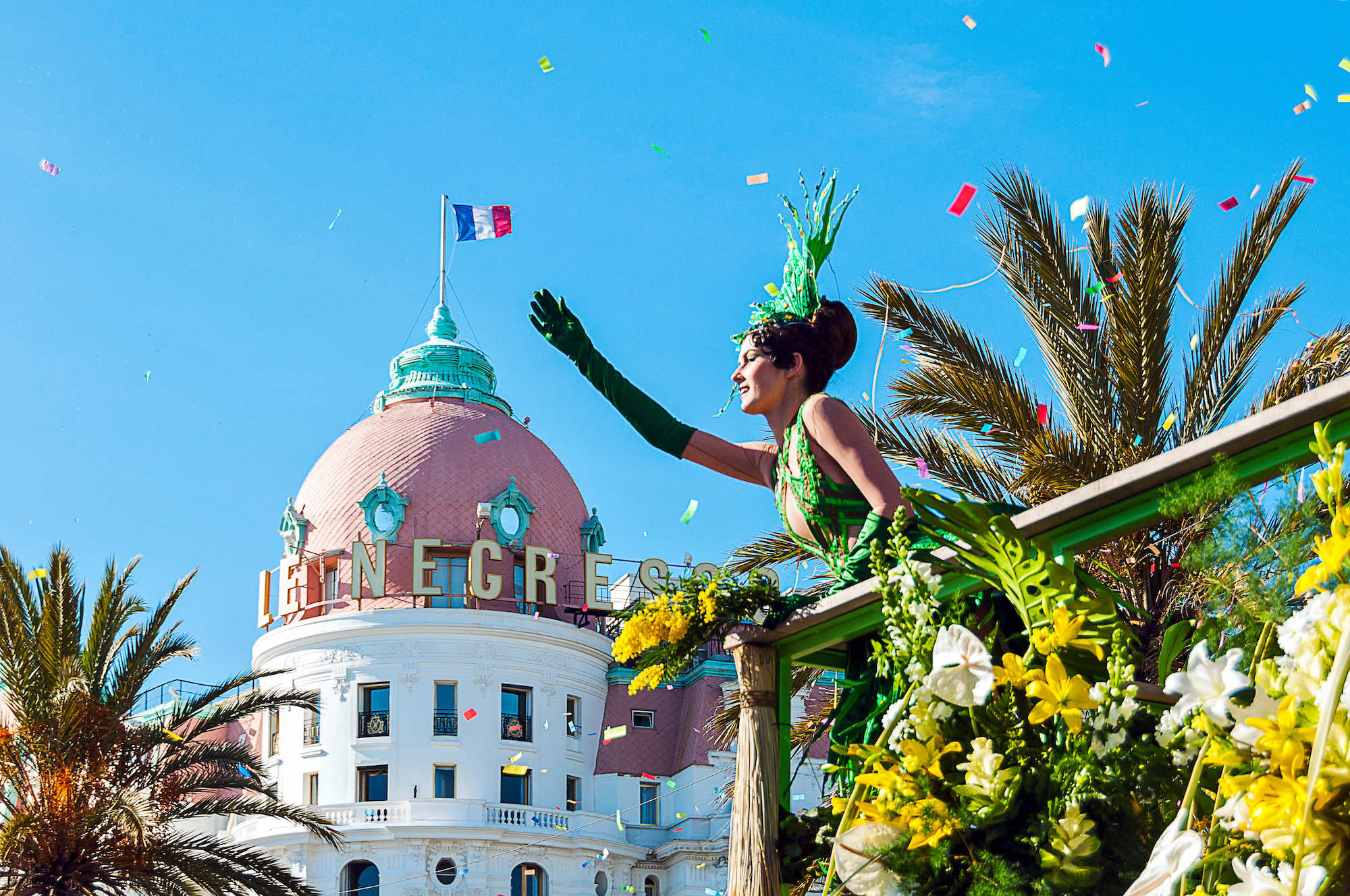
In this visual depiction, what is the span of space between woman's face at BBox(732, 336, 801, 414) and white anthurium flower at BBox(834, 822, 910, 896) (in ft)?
7.89

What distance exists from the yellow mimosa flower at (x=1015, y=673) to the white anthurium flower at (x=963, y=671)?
14 millimetres

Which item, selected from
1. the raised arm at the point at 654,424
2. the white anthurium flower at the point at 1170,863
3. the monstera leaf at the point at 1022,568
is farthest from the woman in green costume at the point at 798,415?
the white anthurium flower at the point at 1170,863

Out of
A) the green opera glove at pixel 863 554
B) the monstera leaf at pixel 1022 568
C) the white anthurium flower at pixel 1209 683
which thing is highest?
the green opera glove at pixel 863 554

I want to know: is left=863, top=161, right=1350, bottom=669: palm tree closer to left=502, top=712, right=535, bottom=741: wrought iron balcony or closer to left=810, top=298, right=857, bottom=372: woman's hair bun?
left=810, top=298, right=857, bottom=372: woman's hair bun

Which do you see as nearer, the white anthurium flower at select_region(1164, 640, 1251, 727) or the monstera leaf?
the white anthurium flower at select_region(1164, 640, 1251, 727)

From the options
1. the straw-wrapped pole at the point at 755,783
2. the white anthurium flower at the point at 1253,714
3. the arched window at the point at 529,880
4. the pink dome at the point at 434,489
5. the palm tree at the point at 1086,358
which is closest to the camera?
the white anthurium flower at the point at 1253,714

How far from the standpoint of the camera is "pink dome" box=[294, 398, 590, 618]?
125 feet

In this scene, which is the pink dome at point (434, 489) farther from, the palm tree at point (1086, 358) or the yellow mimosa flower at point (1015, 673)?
the yellow mimosa flower at point (1015, 673)

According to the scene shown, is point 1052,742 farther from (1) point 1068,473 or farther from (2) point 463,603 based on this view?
(2) point 463,603

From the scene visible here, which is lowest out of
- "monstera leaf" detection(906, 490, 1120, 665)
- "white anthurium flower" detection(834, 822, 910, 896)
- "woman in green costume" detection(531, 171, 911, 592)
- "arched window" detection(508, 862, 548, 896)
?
"white anthurium flower" detection(834, 822, 910, 896)

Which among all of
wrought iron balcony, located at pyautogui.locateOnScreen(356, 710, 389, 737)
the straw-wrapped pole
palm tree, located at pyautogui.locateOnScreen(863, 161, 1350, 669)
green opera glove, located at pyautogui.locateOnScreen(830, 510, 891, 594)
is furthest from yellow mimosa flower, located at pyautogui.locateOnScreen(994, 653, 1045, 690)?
Result: wrought iron balcony, located at pyautogui.locateOnScreen(356, 710, 389, 737)

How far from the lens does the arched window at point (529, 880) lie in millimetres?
36281

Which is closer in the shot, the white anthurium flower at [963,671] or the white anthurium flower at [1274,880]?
the white anthurium flower at [1274,880]

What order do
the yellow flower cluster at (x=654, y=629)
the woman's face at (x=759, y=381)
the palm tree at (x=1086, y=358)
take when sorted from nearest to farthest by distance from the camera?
the yellow flower cluster at (x=654, y=629), the woman's face at (x=759, y=381), the palm tree at (x=1086, y=358)
